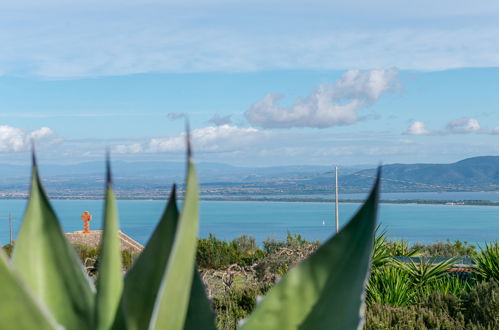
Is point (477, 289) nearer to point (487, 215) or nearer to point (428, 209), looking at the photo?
point (487, 215)

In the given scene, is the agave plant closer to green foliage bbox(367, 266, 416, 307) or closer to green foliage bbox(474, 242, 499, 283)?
green foliage bbox(367, 266, 416, 307)

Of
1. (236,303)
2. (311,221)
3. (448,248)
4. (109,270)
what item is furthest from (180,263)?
(311,221)

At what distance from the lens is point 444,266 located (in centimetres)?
954

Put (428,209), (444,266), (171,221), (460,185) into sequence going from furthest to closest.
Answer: (428,209) < (460,185) < (444,266) < (171,221)

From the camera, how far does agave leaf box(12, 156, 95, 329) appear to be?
1.37 m

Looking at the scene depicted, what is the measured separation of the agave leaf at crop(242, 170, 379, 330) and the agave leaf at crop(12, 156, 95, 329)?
0.41 m

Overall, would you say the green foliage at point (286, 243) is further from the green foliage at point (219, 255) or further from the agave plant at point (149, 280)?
the agave plant at point (149, 280)

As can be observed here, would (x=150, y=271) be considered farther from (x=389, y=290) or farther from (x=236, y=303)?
(x=389, y=290)

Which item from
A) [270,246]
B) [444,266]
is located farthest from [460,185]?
[444,266]

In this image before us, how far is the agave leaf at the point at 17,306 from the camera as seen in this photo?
1.04 meters

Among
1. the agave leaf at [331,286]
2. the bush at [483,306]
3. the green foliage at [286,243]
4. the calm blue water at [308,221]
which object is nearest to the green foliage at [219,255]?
the green foliage at [286,243]

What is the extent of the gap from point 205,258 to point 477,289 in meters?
10.2

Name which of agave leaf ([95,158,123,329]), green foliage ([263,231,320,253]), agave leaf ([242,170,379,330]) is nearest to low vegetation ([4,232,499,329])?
green foliage ([263,231,320,253])

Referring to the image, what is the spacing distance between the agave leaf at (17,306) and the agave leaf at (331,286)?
53 centimetres
